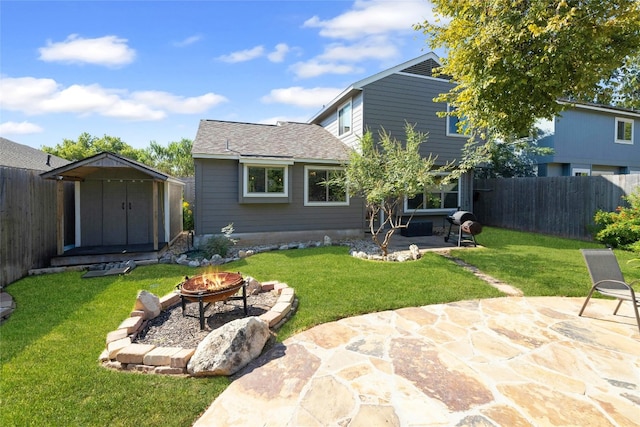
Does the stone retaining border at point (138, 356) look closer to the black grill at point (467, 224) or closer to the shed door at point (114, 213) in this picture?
the shed door at point (114, 213)

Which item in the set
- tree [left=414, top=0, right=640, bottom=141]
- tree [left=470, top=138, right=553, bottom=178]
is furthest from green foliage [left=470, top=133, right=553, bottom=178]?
tree [left=414, top=0, right=640, bottom=141]

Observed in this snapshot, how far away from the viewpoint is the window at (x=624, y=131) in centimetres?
1662

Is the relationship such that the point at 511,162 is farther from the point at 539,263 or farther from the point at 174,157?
the point at 174,157

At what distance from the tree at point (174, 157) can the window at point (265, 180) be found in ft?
101

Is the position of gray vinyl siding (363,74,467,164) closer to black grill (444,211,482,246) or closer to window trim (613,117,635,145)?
black grill (444,211,482,246)

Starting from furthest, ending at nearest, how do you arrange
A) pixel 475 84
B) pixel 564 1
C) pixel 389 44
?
pixel 389 44 → pixel 475 84 → pixel 564 1

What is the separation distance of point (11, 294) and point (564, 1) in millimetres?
11507

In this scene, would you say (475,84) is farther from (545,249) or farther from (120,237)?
(120,237)

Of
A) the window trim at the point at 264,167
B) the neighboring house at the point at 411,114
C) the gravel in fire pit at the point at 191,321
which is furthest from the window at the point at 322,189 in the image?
the gravel in fire pit at the point at 191,321

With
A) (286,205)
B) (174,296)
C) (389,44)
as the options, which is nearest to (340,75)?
(389,44)

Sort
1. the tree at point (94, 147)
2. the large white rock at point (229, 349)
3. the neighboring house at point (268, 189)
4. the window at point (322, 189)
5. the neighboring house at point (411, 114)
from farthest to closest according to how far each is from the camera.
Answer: the tree at point (94, 147) < the neighboring house at point (411, 114) < the window at point (322, 189) < the neighboring house at point (268, 189) < the large white rock at point (229, 349)

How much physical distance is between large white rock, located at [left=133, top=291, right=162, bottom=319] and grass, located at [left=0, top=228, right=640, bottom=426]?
36 centimetres

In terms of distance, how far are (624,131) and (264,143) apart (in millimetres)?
19994

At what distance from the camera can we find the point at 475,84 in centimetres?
705
